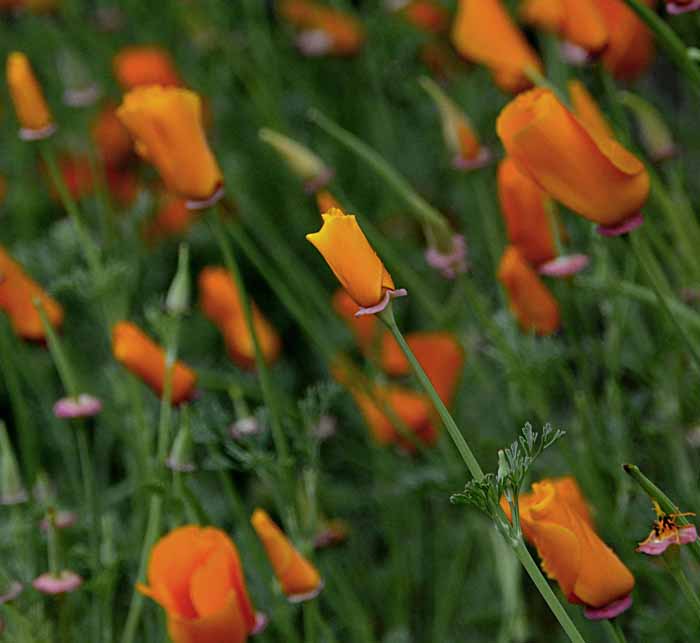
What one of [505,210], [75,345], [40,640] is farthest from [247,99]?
[40,640]

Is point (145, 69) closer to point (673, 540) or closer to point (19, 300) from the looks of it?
point (19, 300)

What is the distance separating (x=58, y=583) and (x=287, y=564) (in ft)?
0.59

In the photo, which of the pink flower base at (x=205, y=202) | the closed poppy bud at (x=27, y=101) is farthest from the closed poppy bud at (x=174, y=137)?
the closed poppy bud at (x=27, y=101)

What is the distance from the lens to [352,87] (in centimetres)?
193

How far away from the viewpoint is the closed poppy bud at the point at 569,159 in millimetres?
771

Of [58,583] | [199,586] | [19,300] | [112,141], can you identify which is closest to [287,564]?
[199,586]

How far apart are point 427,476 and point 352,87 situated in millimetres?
956

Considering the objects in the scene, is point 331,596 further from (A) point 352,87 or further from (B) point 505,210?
(A) point 352,87

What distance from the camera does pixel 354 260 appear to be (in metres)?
0.67

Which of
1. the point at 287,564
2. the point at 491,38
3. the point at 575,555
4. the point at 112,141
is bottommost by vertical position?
the point at 112,141

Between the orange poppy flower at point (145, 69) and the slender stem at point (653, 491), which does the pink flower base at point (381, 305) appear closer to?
the slender stem at point (653, 491)

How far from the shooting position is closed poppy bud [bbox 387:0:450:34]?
179 centimetres

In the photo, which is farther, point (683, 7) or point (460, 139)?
point (460, 139)

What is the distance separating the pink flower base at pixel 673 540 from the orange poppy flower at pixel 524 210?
Answer: 35 centimetres
